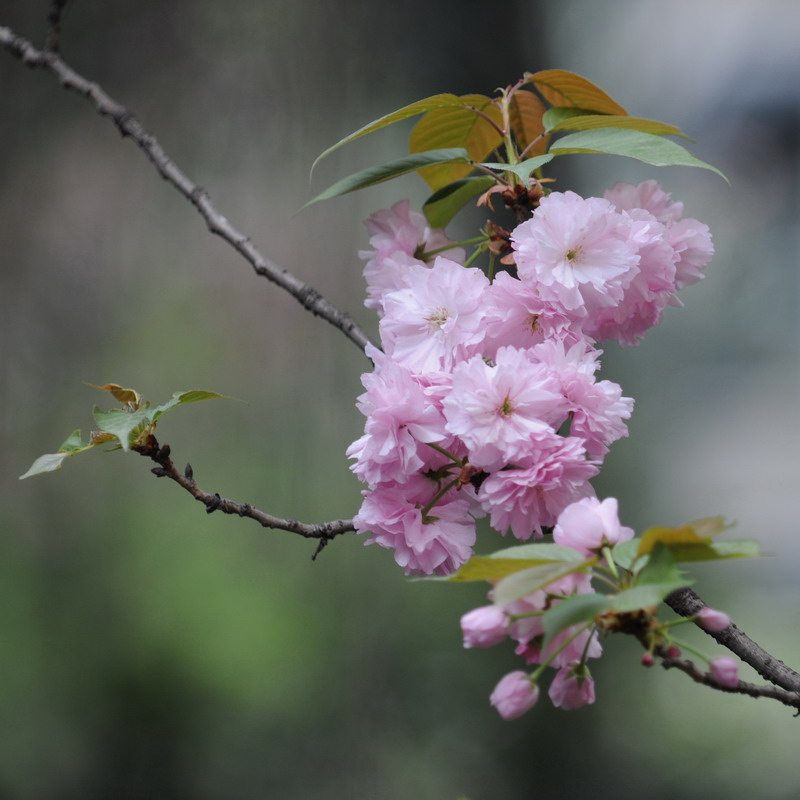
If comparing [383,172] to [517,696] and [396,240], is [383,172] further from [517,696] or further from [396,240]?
[517,696]

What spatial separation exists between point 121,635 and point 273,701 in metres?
0.31

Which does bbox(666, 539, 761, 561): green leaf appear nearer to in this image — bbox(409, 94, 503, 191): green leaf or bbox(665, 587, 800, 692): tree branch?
bbox(665, 587, 800, 692): tree branch

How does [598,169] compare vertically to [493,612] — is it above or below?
above

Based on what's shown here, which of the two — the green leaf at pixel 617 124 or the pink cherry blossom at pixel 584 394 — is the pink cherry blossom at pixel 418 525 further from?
the green leaf at pixel 617 124

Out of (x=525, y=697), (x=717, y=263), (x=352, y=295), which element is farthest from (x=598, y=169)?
(x=525, y=697)

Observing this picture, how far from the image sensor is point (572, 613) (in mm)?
272

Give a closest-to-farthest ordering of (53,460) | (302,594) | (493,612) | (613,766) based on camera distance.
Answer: (493,612), (53,460), (613,766), (302,594)

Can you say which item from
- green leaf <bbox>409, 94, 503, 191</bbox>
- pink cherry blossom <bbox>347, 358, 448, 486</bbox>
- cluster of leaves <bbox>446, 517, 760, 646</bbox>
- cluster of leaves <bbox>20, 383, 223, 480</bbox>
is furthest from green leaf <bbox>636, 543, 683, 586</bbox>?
green leaf <bbox>409, 94, 503, 191</bbox>

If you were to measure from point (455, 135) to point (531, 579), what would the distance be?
37cm

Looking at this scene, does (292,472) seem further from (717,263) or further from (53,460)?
(53,460)

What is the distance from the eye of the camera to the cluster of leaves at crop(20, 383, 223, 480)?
42 cm

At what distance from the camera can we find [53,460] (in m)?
0.43

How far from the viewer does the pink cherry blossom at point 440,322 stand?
1.29 ft

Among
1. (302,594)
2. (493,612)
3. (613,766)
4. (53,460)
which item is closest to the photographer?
(493,612)
